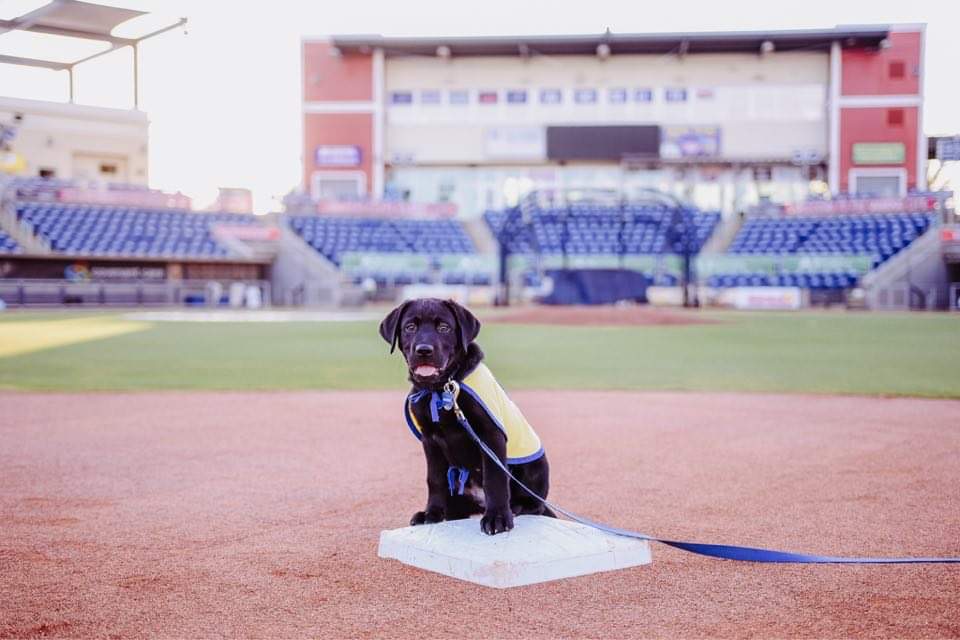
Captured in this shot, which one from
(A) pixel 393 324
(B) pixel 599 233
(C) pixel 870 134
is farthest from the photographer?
(C) pixel 870 134

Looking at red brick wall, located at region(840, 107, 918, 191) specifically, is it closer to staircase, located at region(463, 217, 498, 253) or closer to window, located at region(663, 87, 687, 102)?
window, located at region(663, 87, 687, 102)

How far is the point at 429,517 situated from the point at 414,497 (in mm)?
1207

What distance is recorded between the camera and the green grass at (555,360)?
12.2 m

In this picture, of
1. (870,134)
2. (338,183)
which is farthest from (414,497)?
(870,134)

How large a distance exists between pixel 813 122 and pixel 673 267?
19.6 m

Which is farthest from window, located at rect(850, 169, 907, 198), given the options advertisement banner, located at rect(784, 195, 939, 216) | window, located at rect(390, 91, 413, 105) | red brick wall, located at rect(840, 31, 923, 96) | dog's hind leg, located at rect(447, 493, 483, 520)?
dog's hind leg, located at rect(447, 493, 483, 520)

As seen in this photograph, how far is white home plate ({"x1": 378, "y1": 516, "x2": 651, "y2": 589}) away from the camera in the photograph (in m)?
3.83

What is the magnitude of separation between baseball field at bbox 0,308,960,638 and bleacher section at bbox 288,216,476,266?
34.0 metres

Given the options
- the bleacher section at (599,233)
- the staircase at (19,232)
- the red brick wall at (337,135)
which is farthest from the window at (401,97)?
the staircase at (19,232)

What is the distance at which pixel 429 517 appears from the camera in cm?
450

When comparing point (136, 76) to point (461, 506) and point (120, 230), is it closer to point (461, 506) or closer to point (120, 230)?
point (461, 506)

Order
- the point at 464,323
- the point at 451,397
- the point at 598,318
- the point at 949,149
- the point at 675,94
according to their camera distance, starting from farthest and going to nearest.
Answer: the point at 675,94 → the point at 949,149 → the point at 598,318 → the point at 464,323 → the point at 451,397

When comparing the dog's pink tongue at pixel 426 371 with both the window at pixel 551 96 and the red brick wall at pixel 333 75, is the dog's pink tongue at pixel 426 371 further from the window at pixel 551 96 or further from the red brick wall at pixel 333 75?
the red brick wall at pixel 333 75

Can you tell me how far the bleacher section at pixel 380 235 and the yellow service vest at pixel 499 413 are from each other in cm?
4273
